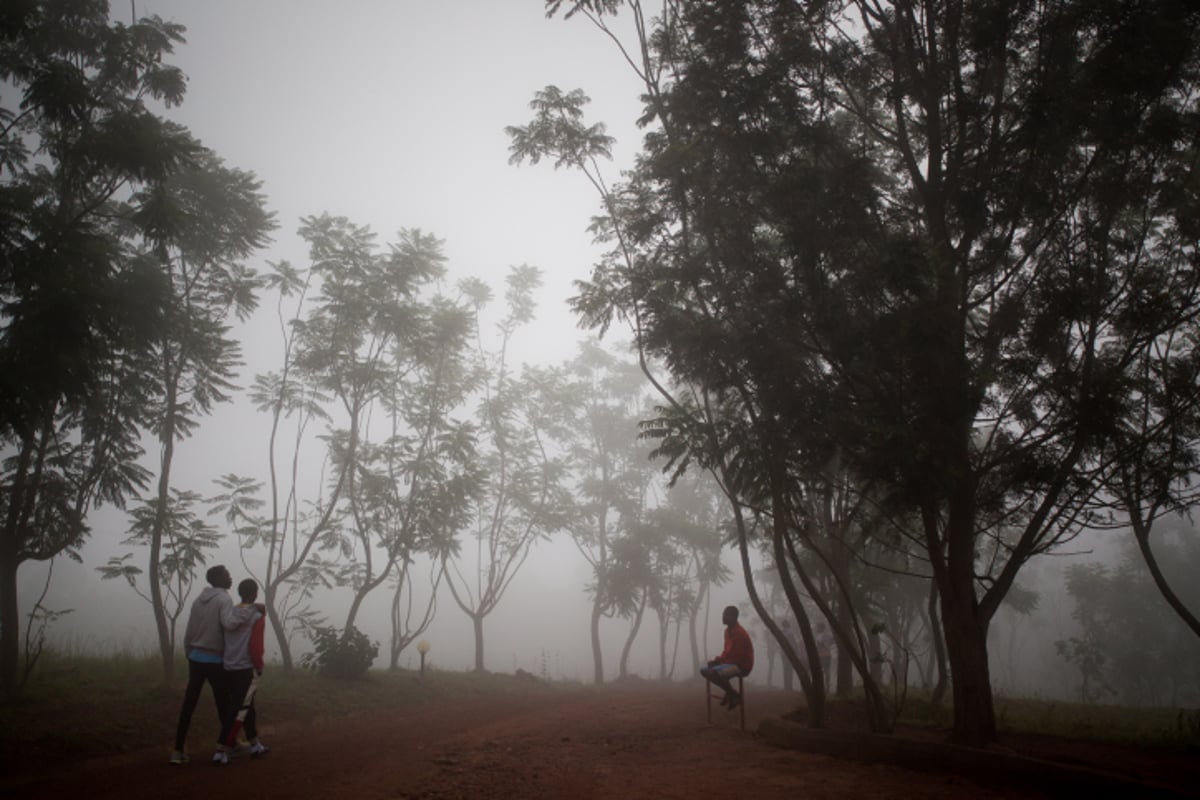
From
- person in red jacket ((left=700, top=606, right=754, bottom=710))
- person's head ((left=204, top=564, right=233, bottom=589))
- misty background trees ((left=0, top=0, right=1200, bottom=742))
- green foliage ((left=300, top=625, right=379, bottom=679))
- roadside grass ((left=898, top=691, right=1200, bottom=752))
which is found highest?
misty background trees ((left=0, top=0, right=1200, bottom=742))

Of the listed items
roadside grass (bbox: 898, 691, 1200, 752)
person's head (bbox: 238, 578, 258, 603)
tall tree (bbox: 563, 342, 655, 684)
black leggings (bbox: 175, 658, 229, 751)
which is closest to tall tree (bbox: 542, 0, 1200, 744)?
roadside grass (bbox: 898, 691, 1200, 752)

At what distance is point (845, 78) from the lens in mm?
8281

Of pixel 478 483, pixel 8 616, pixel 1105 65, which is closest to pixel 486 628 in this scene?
pixel 478 483

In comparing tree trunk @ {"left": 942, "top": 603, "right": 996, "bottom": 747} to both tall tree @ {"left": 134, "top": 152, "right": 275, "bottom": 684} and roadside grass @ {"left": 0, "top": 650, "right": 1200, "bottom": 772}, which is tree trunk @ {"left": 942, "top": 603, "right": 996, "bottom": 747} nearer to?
roadside grass @ {"left": 0, "top": 650, "right": 1200, "bottom": 772}

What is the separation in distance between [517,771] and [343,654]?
1081cm

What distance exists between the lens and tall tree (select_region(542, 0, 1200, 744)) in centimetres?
625

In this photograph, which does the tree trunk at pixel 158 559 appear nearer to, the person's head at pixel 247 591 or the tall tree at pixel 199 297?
the tall tree at pixel 199 297

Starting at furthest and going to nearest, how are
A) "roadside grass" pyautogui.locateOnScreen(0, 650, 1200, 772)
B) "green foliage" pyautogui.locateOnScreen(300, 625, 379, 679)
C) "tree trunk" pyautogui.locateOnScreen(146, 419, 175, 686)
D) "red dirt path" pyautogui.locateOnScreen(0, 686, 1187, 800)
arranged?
"green foliage" pyautogui.locateOnScreen(300, 625, 379, 679) < "tree trunk" pyautogui.locateOnScreen(146, 419, 175, 686) < "roadside grass" pyautogui.locateOnScreen(0, 650, 1200, 772) < "red dirt path" pyautogui.locateOnScreen(0, 686, 1187, 800)

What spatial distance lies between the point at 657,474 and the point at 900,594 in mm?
15336

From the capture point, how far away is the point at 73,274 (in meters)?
8.42

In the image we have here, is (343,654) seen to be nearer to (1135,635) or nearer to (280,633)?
(280,633)

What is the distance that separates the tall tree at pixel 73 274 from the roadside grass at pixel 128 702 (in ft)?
4.03

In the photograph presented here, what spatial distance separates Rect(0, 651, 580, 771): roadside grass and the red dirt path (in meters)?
0.58

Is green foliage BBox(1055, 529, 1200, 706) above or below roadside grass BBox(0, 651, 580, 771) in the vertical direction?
below
